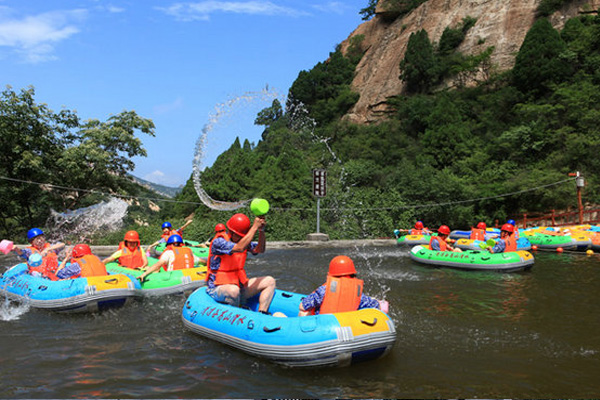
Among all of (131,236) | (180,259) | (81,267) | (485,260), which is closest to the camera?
(81,267)

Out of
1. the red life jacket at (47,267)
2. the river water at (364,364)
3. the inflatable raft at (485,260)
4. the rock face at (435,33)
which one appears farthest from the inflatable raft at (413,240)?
the rock face at (435,33)

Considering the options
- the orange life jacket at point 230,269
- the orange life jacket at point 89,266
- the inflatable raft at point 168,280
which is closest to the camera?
the orange life jacket at point 230,269

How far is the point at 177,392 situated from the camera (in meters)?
5.47

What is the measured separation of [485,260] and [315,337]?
9.54 metres

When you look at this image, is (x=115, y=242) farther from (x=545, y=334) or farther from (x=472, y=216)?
(x=472, y=216)

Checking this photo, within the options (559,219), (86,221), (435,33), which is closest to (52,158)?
(86,221)

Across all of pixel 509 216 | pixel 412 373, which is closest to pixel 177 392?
pixel 412 373

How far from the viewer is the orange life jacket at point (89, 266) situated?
913 centimetres

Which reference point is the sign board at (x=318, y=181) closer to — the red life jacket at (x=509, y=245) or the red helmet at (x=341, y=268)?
the red life jacket at (x=509, y=245)

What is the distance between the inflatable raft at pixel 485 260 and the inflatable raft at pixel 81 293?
9.35 metres

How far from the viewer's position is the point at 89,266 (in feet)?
30.1

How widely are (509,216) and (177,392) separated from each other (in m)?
28.1

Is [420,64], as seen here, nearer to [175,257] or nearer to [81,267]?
[175,257]

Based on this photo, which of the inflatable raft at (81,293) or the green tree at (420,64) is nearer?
the inflatable raft at (81,293)
